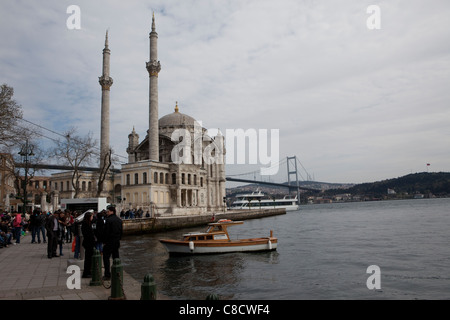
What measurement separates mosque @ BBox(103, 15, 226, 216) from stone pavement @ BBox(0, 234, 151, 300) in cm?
2899

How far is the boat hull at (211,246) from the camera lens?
65.3 ft

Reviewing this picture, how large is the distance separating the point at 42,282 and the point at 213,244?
12.0 metres

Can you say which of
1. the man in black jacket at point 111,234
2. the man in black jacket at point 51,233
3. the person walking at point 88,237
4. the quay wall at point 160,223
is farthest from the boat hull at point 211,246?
the quay wall at point 160,223

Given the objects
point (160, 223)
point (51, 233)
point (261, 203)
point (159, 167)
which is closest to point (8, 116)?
Answer: point (51, 233)

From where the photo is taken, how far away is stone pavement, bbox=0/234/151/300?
7562mm

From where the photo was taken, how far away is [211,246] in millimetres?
20141

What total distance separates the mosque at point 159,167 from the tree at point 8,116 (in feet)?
74.7

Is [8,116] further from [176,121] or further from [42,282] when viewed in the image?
[176,121]

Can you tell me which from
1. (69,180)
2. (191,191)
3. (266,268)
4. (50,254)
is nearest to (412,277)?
(266,268)

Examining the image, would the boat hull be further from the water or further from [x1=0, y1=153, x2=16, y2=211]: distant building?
[x1=0, y1=153, x2=16, y2=211]: distant building

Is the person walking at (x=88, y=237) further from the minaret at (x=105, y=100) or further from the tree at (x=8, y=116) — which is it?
the minaret at (x=105, y=100)

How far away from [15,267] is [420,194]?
592 ft

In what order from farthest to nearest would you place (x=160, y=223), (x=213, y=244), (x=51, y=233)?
(x=160, y=223) < (x=213, y=244) < (x=51, y=233)

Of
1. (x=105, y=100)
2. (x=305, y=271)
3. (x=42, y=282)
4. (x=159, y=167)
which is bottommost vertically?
(x=305, y=271)
